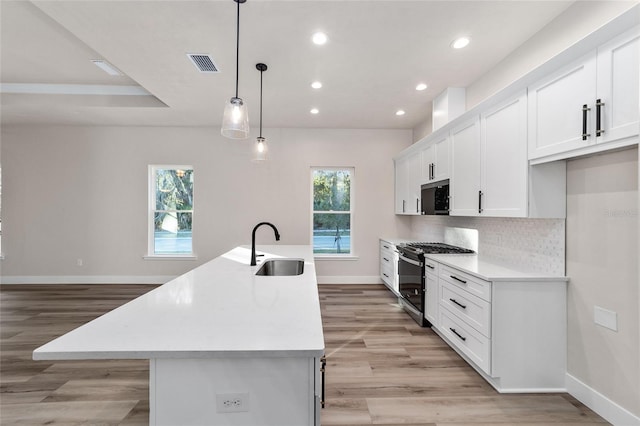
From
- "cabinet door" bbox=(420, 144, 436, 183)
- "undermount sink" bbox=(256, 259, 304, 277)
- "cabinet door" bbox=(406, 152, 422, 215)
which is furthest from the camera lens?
"cabinet door" bbox=(406, 152, 422, 215)

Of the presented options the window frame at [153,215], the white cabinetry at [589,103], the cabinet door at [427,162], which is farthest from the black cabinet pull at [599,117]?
the window frame at [153,215]

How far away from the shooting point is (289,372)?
0.97 m

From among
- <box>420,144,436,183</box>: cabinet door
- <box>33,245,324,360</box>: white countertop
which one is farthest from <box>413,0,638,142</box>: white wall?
<box>33,245,324,360</box>: white countertop

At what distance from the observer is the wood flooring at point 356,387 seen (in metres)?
1.87

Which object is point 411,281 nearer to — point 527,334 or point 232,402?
point 527,334

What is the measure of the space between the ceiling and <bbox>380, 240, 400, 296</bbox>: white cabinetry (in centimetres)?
215

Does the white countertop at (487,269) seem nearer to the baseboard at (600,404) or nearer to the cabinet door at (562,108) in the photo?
the baseboard at (600,404)

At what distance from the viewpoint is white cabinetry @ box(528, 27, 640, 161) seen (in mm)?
1482

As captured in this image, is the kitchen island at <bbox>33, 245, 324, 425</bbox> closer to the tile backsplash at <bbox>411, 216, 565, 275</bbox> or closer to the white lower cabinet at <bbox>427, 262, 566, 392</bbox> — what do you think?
the white lower cabinet at <bbox>427, 262, 566, 392</bbox>

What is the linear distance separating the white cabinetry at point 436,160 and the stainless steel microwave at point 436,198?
3.2 inches

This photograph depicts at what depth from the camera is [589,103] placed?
5.49 feet

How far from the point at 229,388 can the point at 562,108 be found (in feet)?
7.98

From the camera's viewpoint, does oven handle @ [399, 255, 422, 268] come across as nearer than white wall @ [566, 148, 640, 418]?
No

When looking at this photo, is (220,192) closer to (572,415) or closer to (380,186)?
(380,186)
